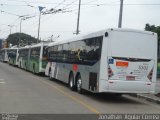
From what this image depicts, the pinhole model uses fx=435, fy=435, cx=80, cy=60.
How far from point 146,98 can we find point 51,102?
523cm

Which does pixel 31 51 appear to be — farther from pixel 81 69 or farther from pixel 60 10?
pixel 81 69

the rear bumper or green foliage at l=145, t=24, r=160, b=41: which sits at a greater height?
green foliage at l=145, t=24, r=160, b=41

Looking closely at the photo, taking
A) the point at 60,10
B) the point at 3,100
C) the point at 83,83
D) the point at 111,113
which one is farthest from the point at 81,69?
the point at 60,10

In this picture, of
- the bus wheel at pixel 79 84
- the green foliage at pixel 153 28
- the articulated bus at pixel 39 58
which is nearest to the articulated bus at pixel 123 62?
the bus wheel at pixel 79 84

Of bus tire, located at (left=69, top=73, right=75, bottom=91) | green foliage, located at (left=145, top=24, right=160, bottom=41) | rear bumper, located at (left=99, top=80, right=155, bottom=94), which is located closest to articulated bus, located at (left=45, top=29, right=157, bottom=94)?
rear bumper, located at (left=99, top=80, right=155, bottom=94)

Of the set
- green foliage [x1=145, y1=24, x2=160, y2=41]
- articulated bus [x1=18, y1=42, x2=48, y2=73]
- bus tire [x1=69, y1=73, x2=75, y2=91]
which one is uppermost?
green foliage [x1=145, y1=24, x2=160, y2=41]

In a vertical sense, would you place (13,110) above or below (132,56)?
below

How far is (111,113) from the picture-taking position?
13758 mm

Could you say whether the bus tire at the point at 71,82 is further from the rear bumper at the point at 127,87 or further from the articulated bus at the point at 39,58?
the articulated bus at the point at 39,58

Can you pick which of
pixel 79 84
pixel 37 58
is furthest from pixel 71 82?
pixel 37 58

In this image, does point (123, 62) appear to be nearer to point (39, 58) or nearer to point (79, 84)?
point (79, 84)

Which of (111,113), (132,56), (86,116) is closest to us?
(86,116)

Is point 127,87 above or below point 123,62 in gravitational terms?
below

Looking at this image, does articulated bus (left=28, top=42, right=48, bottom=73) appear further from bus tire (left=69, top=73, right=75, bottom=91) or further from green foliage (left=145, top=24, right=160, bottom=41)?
green foliage (left=145, top=24, right=160, bottom=41)
